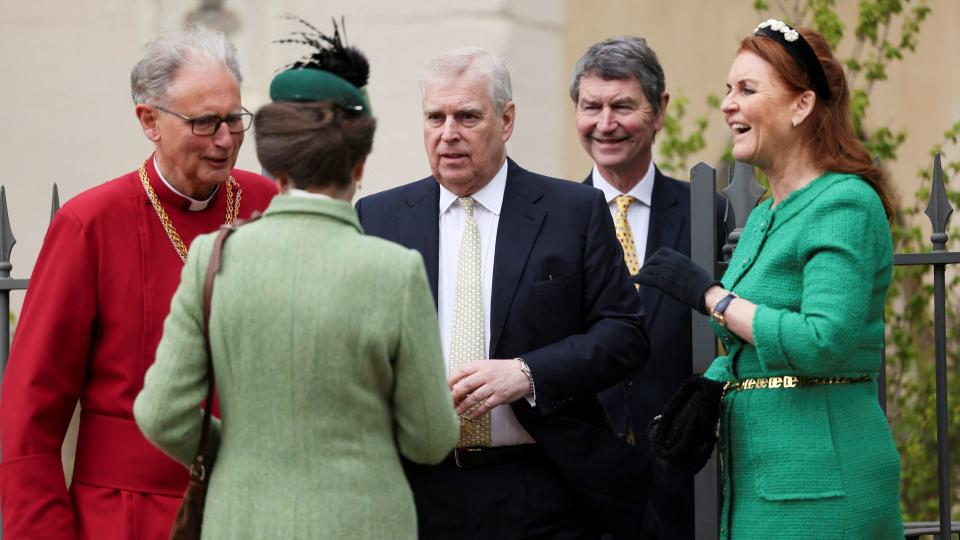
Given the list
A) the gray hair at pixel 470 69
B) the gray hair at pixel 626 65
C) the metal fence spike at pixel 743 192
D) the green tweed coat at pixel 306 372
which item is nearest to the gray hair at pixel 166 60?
the gray hair at pixel 470 69

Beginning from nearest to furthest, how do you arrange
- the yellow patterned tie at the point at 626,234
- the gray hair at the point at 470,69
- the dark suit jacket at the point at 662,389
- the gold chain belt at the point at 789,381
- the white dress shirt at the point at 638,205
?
the gold chain belt at the point at 789,381, the gray hair at the point at 470,69, the dark suit jacket at the point at 662,389, the yellow patterned tie at the point at 626,234, the white dress shirt at the point at 638,205

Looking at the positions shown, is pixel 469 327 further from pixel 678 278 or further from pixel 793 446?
pixel 793 446

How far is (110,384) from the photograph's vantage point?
339cm

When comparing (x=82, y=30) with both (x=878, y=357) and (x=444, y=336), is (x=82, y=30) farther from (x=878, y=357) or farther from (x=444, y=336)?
(x=878, y=357)

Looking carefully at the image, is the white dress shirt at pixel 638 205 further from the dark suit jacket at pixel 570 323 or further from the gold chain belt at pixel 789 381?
the gold chain belt at pixel 789 381

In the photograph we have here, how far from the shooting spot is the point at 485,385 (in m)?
3.52

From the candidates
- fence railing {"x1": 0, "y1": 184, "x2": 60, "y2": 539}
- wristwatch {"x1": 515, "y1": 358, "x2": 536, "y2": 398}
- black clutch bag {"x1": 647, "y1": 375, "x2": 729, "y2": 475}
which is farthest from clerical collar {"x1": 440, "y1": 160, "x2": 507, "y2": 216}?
fence railing {"x1": 0, "y1": 184, "x2": 60, "y2": 539}

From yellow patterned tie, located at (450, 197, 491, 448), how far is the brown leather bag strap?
2.87ft

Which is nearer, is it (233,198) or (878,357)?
(878,357)

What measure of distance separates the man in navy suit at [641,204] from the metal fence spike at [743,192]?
203 millimetres

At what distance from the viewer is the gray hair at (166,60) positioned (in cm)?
346

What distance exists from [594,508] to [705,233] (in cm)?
86

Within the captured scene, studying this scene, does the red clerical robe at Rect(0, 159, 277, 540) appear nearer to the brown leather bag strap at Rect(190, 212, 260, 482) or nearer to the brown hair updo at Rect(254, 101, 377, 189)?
the brown leather bag strap at Rect(190, 212, 260, 482)

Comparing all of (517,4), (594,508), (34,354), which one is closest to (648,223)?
(594,508)
